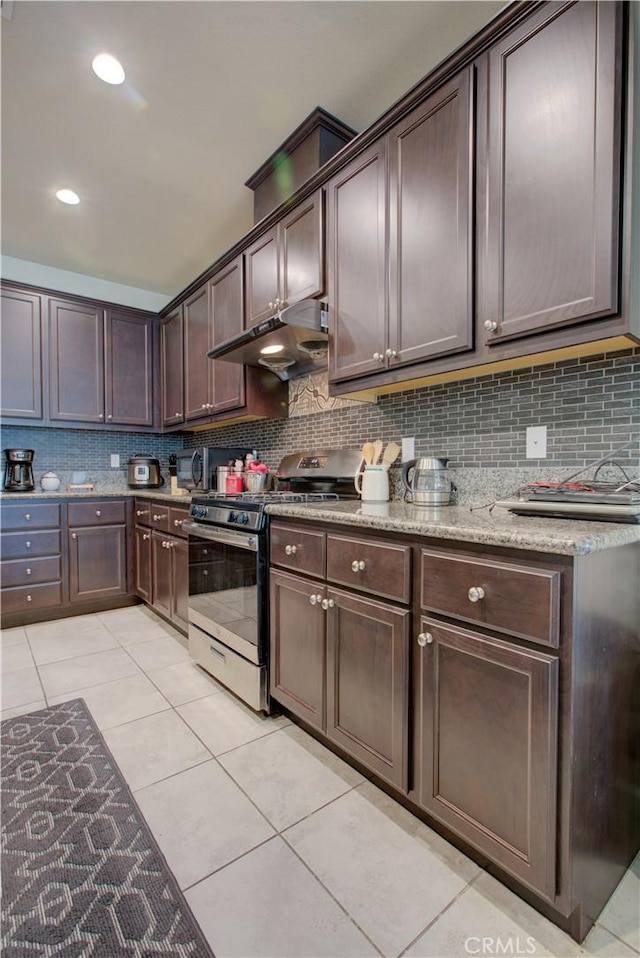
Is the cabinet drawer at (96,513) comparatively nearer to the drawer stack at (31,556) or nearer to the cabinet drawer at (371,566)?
the drawer stack at (31,556)

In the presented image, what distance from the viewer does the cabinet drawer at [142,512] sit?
3252 mm

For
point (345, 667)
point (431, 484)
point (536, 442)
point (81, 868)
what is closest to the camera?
point (81, 868)

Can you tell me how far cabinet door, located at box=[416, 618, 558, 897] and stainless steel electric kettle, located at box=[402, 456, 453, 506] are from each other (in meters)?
0.62

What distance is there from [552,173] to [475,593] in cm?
121

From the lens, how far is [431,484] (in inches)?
68.0

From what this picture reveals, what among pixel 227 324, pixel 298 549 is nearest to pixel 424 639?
pixel 298 549

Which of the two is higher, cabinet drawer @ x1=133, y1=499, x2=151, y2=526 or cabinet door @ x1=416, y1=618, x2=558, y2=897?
cabinet drawer @ x1=133, y1=499, x2=151, y2=526

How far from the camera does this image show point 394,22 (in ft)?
5.40

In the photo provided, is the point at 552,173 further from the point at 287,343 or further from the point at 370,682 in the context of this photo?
the point at 370,682

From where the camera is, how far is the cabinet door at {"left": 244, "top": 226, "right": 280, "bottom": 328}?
7.98ft

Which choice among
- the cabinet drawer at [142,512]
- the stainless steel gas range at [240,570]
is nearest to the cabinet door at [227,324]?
the stainless steel gas range at [240,570]

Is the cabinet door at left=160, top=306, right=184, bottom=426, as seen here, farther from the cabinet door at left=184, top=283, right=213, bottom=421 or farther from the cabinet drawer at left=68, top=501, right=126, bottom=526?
the cabinet drawer at left=68, top=501, right=126, bottom=526

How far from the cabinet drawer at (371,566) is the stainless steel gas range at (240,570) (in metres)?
0.46

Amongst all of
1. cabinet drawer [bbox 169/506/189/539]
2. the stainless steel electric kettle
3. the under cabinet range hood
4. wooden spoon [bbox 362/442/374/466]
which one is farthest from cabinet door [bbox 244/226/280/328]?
the stainless steel electric kettle
